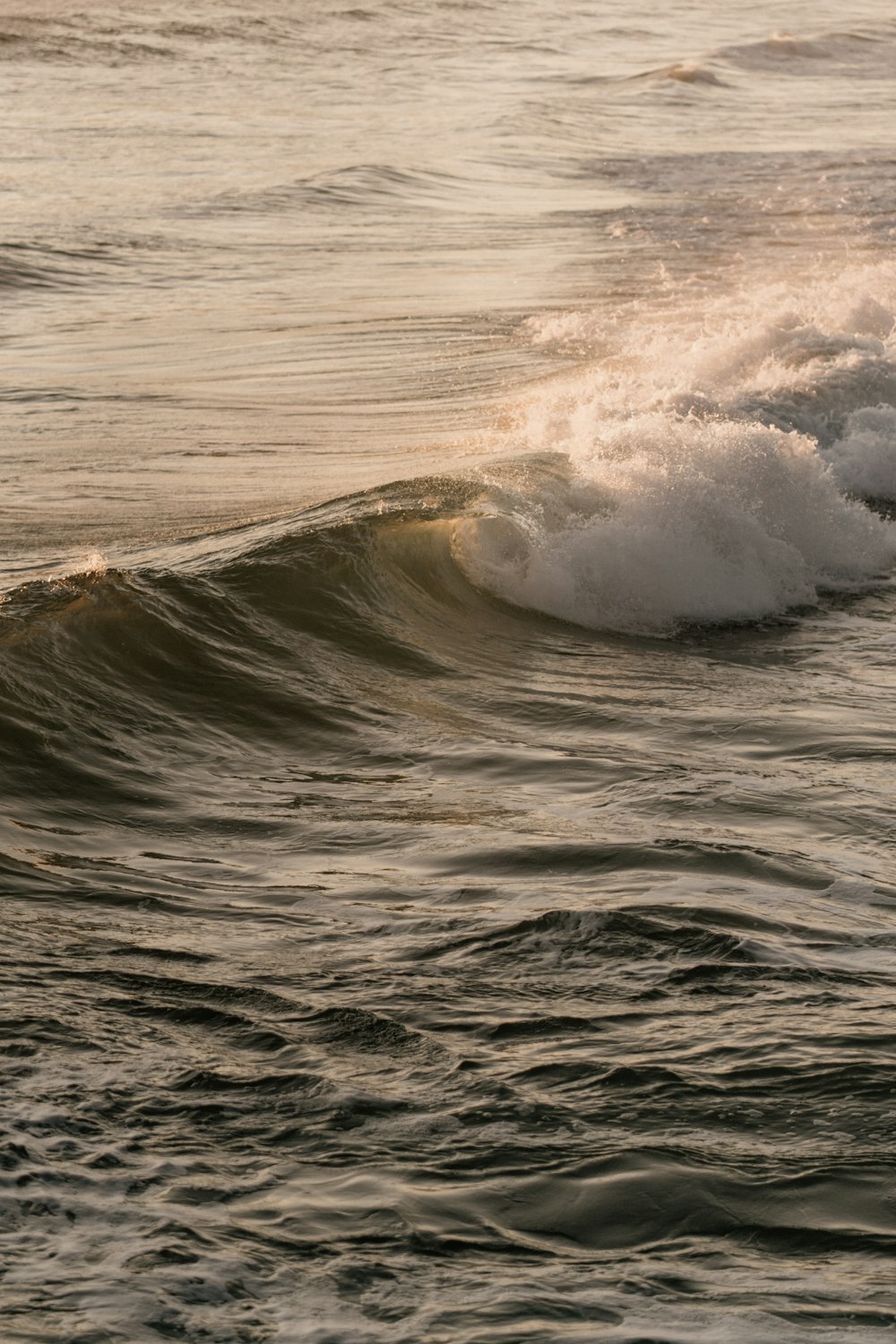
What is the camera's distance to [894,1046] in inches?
169

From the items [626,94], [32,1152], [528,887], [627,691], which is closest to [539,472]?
[627,691]

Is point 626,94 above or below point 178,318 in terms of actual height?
above

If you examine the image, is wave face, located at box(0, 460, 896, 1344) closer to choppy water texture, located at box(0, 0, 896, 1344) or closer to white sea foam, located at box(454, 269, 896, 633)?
choppy water texture, located at box(0, 0, 896, 1344)

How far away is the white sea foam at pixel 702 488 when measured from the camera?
9055mm

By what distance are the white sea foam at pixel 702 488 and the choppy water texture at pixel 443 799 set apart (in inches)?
1.4

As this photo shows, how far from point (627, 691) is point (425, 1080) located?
369cm

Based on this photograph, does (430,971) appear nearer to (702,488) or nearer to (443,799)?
(443,799)

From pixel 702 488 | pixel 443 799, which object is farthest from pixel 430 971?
pixel 702 488

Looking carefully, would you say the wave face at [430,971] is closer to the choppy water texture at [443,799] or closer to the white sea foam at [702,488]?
the choppy water texture at [443,799]

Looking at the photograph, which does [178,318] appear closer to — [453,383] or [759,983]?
[453,383]

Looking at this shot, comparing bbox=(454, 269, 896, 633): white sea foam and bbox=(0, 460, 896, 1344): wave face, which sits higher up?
bbox=(454, 269, 896, 633): white sea foam

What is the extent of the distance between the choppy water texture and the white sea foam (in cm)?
3

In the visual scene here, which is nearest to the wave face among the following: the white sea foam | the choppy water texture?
the choppy water texture

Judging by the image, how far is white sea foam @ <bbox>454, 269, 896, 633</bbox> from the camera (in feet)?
29.7
